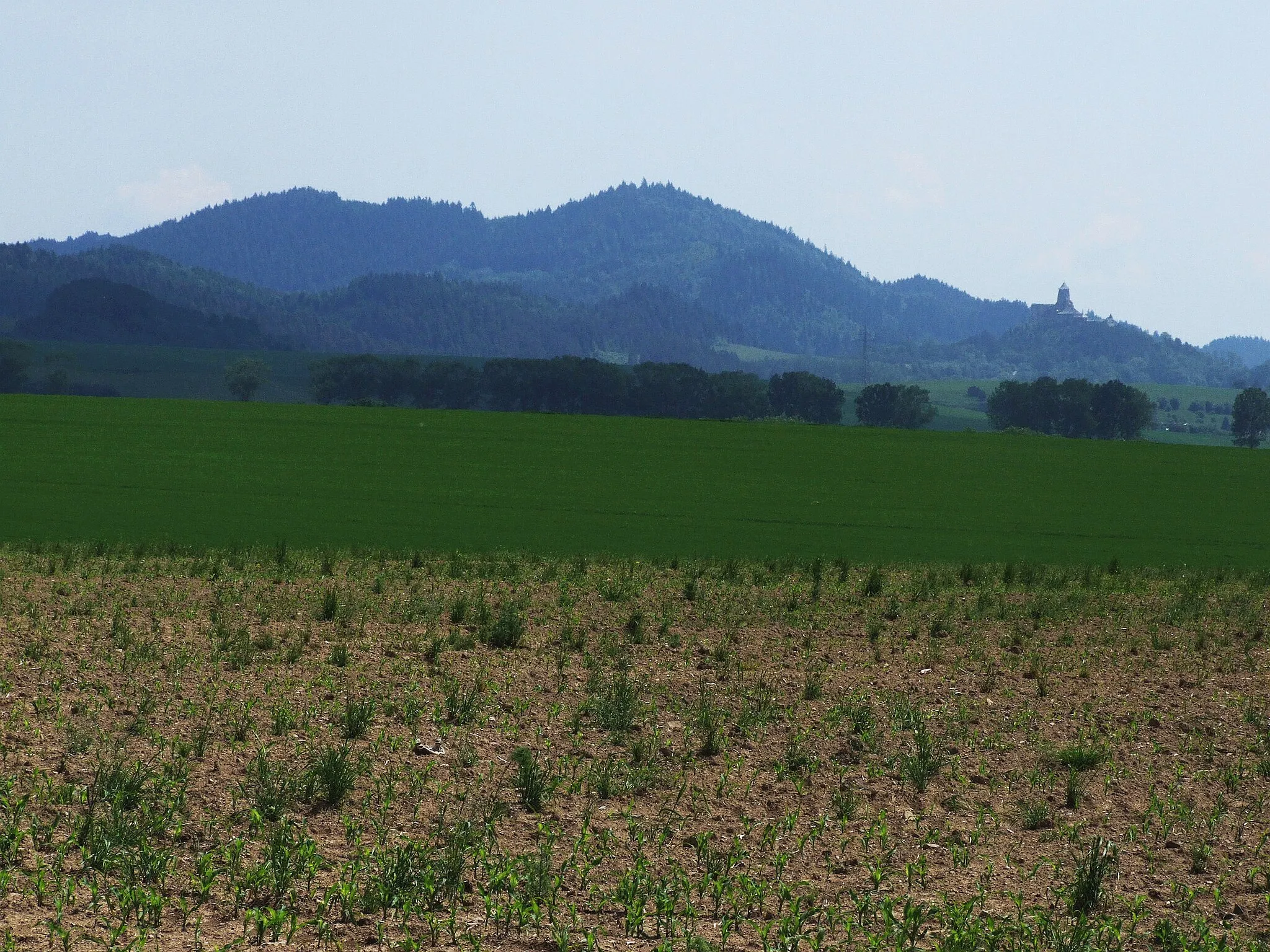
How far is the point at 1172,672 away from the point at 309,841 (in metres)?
11.0

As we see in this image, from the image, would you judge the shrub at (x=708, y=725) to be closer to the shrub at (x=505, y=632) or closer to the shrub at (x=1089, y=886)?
the shrub at (x=505, y=632)

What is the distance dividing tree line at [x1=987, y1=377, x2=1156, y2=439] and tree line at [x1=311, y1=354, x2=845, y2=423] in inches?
901

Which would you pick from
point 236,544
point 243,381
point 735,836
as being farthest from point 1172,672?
point 243,381

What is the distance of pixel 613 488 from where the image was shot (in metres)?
44.4

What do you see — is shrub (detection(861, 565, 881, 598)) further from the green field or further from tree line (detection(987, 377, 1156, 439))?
tree line (detection(987, 377, 1156, 439))

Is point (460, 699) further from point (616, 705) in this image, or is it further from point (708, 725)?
point (708, 725)

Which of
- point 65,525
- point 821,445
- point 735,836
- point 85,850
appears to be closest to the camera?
point 85,850

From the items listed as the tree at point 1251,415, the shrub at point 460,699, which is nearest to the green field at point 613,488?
the shrub at point 460,699

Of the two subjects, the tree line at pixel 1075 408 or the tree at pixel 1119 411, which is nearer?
the tree at pixel 1119 411

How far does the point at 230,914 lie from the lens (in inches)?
296

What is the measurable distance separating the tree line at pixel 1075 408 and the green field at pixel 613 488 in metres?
92.3

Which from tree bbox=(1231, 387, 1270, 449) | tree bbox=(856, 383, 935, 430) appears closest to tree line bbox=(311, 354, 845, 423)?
tree bbox=(856, 383, 935, 430)

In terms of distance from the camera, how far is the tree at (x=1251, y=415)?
6875 inches

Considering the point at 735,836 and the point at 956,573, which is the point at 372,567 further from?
the point at 735,836
